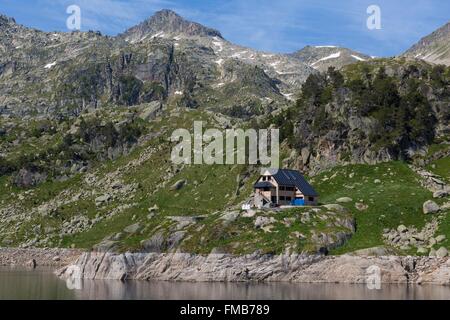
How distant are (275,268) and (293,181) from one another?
29336 millimetres

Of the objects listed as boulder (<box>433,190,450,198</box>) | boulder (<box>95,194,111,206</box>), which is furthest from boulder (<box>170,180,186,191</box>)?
boulder (<box>433,190,450,198</box>)

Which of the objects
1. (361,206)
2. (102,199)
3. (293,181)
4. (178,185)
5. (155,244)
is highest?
(178,185)

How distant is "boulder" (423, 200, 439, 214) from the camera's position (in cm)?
11300

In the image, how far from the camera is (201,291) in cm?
8469

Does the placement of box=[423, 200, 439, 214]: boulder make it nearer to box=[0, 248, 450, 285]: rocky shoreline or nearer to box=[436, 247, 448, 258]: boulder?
box=[436, 247, 448, 258]: boulder

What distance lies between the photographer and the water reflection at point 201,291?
7812 cm

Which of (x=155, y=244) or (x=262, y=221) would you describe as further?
(x=262, y=221)

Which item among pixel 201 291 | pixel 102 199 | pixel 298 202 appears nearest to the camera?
pixel 201 291

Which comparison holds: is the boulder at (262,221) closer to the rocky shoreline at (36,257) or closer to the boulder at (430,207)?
the boulder at (430,207)

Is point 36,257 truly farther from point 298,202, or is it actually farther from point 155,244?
point 298,202

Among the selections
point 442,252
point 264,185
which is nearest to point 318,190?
point 264,185
